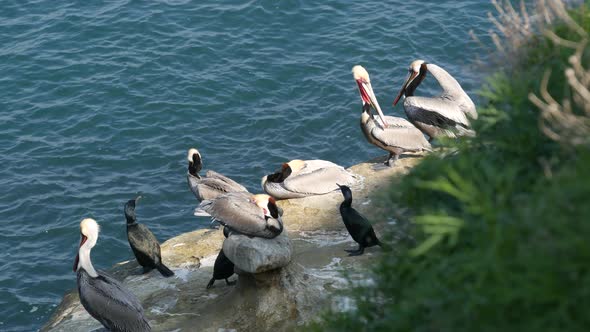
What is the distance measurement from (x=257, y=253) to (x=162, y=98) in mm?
7679

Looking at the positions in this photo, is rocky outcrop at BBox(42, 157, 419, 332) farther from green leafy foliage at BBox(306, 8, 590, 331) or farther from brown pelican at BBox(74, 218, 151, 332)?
green leafy foliage at BBox(306, 8, 590, 331)

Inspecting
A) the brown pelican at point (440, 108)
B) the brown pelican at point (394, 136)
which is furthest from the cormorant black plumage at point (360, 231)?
the brown pelican at point (440, 108)

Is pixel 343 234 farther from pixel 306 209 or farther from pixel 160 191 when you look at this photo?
pixel 160 191

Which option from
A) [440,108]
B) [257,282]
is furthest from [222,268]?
[440,108]

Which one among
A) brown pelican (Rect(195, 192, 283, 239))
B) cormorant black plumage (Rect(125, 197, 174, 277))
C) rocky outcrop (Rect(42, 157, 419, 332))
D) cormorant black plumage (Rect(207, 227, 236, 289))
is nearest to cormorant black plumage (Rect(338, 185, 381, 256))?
rocky outcrop (Rect(42, 157, 419, 332))

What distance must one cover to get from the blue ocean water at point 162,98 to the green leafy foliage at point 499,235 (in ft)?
23.6

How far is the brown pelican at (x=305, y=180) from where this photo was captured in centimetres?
1130

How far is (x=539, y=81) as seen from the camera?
5438 millimetres

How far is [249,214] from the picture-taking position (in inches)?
355

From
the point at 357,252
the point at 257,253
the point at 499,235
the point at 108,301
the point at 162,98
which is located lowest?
the point at 162,98

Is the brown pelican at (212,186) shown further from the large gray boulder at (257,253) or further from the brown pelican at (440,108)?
the brown pelican at (440,108)

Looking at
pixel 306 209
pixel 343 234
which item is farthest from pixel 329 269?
pixel 306 209

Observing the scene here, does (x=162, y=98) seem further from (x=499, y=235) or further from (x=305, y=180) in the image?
(x=499, y=235)

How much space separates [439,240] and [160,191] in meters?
9.03
